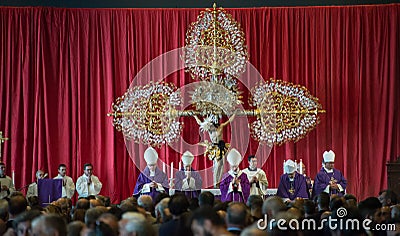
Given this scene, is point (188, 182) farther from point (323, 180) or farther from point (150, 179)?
point (323, 180)

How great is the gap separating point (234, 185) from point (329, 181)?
191cm

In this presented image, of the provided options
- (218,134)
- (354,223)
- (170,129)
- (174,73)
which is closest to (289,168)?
(218,134)

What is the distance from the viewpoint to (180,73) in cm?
1775

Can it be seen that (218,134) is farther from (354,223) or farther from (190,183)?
(354,223)

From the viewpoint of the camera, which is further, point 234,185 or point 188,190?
point 188,190

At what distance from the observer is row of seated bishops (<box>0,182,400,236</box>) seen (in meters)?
6.52

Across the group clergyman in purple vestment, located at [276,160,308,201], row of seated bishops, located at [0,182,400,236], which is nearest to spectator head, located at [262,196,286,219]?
row of seated bishops, located at [0,182,400,236]

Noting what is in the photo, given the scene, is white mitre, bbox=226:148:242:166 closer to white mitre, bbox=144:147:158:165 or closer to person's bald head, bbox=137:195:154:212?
white mitre, bbox=144:147:158:165

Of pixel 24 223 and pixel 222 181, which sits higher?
pixel 222 181

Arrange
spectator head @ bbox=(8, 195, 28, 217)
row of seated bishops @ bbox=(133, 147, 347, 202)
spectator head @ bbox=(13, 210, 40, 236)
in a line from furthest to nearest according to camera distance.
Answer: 1. row of seated bishops @ bbox=(133, 147, 347, 202)
2. spectator head @ bbox=(8, 195, 28, 217)
3. spectator head @ bbox=(13, 210, 40, 236)

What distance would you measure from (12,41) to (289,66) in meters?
5.99

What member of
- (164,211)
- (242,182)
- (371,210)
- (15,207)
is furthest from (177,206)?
(242,182)

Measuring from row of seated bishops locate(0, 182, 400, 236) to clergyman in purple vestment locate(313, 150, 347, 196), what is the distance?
15.6ft

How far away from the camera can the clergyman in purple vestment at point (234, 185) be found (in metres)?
14.2
